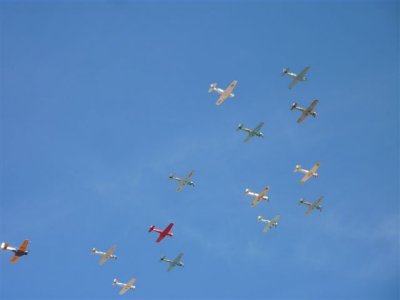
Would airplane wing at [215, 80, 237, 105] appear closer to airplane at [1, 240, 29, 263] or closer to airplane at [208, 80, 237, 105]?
airplane at [208, 80, 237, 105]

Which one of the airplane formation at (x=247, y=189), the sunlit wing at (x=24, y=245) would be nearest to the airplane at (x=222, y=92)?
the airplane formation at (x=247, y=189)

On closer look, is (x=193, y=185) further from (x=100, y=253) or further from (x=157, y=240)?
(x=100, y=253)

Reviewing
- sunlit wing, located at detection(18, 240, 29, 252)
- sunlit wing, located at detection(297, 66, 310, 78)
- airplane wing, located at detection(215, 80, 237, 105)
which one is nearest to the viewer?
sunlit wing, located at detection(18, 240, 29, 252)

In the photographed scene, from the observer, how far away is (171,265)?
449 ft

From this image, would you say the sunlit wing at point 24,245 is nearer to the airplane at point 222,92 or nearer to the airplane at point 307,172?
the airplane at point 222,92

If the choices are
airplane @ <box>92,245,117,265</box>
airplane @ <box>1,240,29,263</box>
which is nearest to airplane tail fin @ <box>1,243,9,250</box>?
airplane @ <box>1,240,29,263</box>

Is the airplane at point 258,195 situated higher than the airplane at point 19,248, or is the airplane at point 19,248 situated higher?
the airplane at point 258,195

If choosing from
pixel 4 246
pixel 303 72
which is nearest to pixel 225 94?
pixel 303 72

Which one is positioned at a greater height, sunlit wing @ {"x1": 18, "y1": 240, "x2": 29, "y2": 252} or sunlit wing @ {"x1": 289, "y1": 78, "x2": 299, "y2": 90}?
sunlit wing @ {"x1": 289, "y1": 78, "x2": 299, "y2": 90}

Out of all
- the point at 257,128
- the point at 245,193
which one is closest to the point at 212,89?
the point at 257,128

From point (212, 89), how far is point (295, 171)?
2141 cm

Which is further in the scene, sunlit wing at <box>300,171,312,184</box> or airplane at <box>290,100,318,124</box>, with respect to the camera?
sunlit wing at <box>300,171,312,184</box>

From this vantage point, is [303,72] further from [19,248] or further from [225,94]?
[19,248]

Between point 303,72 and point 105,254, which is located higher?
point 303,72
